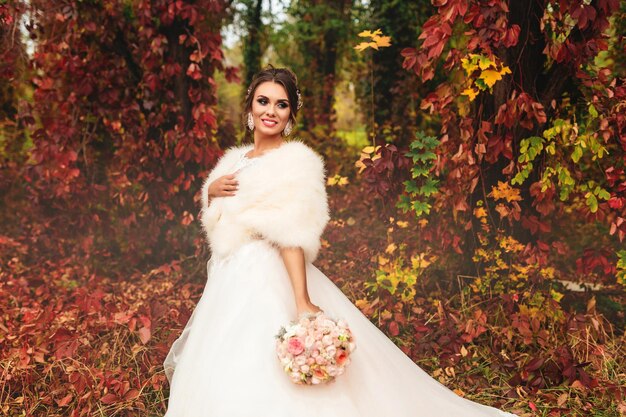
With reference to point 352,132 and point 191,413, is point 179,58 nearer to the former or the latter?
point 191,413

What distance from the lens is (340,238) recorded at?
16.8ft

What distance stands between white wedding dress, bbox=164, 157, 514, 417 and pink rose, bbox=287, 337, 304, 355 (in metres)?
0.18

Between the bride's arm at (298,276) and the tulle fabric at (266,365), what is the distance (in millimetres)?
72

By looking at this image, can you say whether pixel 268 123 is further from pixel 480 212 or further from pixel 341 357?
pixel 480 212

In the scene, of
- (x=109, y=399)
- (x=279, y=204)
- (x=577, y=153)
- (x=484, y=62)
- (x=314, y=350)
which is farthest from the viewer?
(x=577, y=153)

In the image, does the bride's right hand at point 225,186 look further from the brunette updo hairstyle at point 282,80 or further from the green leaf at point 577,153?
the green leaf at point 577,153

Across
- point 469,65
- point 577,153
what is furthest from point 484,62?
point 577,153

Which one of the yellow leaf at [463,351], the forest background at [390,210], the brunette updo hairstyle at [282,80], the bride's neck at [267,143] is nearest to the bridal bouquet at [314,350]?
the bride's neck at [267,143]

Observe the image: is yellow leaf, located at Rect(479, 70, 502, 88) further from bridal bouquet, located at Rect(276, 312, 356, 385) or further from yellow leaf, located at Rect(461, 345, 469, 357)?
bridal bouquet, located at Rect(276, 312, 356, 385)

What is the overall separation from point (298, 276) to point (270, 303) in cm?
15

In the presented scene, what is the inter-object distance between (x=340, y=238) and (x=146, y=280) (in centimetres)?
179

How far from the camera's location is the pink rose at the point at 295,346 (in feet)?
6.25

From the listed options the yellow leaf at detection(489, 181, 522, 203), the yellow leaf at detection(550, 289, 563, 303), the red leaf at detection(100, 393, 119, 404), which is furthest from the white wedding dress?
the yellow leaf at detection(489, 181, 522, 203)

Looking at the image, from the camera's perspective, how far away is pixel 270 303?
2156 mm
